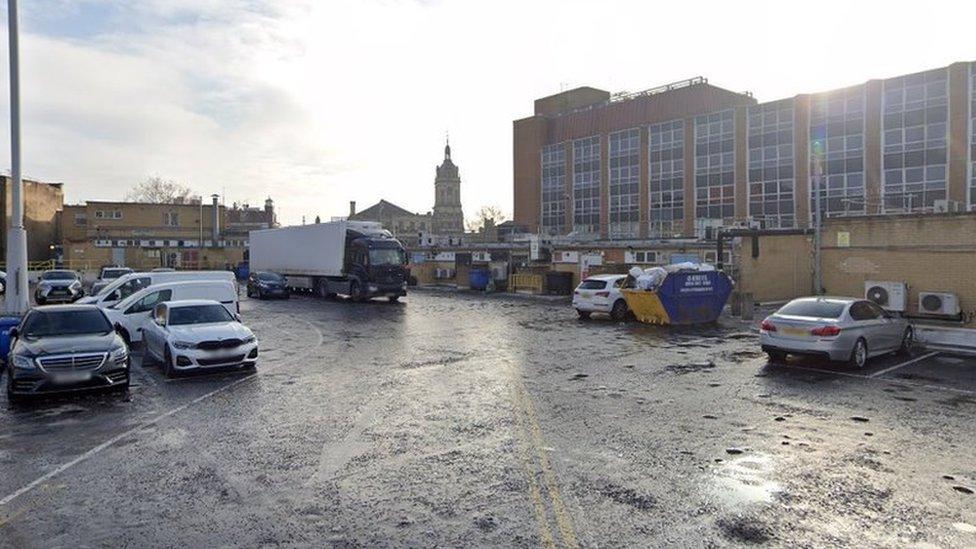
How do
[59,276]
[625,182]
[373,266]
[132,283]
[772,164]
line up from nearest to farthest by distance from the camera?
[132,283] → [373,266] → [59,276] → [772,164] → [625,182]

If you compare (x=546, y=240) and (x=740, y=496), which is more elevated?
(x=546, y=240)

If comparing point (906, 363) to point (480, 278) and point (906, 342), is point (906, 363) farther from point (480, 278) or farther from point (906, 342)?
point (480, 278)

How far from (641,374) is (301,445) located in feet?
23.2

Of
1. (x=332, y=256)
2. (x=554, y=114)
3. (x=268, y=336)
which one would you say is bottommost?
(x=268, y=336)

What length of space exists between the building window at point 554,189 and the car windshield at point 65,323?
6357cm

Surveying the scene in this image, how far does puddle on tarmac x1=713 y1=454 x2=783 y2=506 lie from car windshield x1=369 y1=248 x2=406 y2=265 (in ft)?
86.7

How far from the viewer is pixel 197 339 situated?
501 inches

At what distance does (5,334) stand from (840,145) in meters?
51.5

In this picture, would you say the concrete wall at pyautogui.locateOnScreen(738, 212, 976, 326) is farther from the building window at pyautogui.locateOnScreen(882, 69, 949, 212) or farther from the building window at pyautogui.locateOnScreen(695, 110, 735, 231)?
the building window at pyautogui.locateOnScreen(695, 110, 735, 231)

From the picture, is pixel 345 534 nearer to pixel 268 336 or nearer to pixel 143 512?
pixel 143 512

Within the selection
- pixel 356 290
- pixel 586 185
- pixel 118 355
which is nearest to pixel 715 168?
pixel 586 185

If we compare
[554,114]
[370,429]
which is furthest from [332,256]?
[554,114]

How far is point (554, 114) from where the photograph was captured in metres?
77.9

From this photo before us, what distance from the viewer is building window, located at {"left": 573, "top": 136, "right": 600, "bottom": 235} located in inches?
2746
